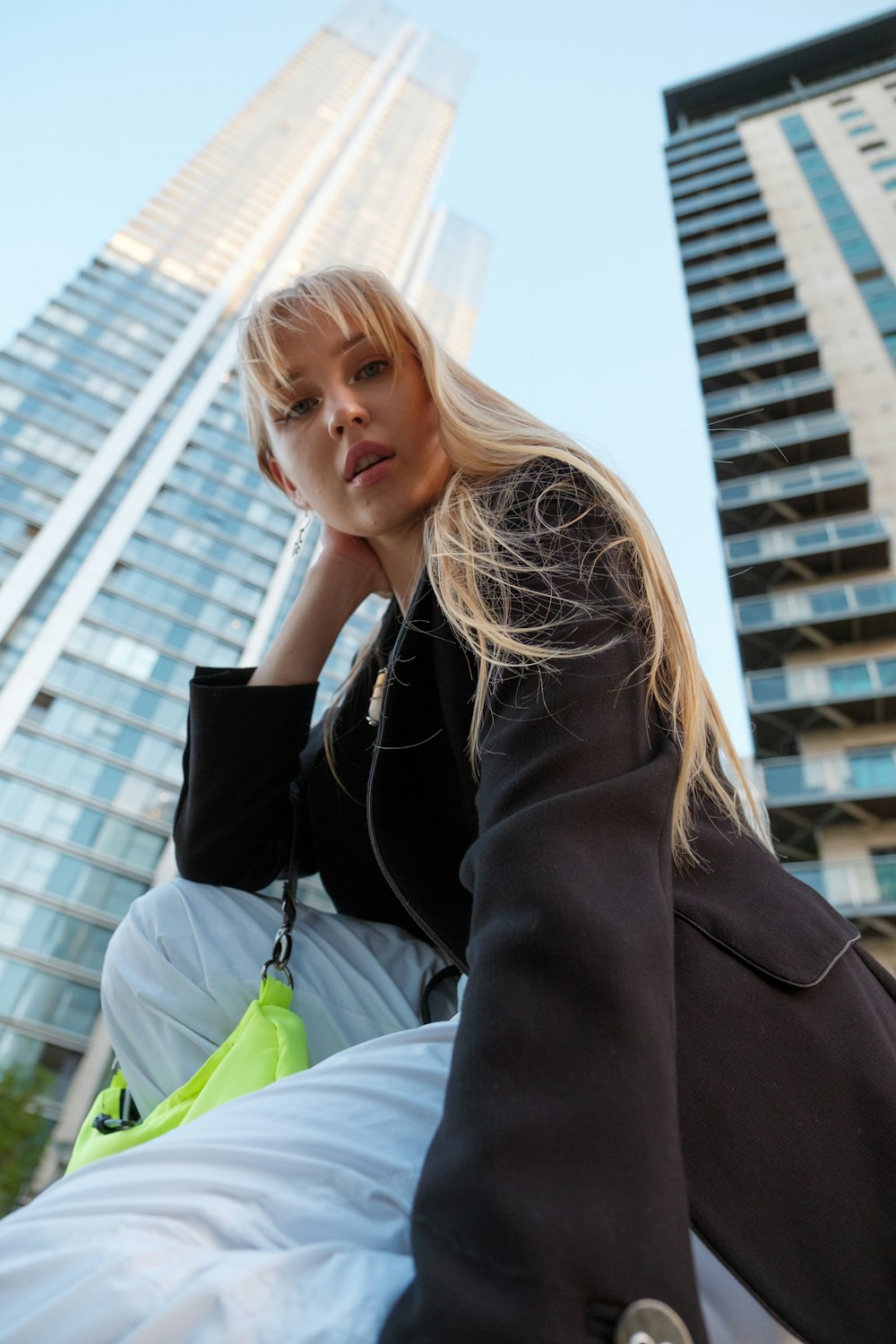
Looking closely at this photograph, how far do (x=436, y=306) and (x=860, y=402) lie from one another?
4691 cm

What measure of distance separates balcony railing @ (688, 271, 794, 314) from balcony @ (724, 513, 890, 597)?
10.0 metres

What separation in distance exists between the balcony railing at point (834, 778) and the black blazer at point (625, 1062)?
1353 cm

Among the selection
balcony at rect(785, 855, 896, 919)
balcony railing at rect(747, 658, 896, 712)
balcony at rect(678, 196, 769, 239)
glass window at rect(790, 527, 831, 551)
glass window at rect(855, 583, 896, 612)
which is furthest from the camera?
balcony at rect(678, 196, 769, 239)

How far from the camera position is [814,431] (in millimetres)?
19281

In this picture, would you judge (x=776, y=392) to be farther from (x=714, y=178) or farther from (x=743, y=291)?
(x=714, y=178)

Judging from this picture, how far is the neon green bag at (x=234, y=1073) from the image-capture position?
1.20 m

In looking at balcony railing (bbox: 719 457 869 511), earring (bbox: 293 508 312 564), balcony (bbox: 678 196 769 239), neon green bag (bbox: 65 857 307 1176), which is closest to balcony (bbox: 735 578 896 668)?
balcony railing (bbox: 719 457 869 511)

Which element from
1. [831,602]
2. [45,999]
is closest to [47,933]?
[45,999]

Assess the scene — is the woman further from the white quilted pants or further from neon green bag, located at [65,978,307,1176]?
neon green bag, located at [65,978,307,1176]

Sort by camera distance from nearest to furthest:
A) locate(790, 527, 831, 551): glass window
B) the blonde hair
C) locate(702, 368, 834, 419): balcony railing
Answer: the blonde hair → locate(790, 527, 831, 551): glass window → locate(702, 368, 834, 419): balcony railing

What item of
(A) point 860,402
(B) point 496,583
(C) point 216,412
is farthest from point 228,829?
(C) point 216,412

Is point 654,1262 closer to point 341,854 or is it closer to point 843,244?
point 341,854

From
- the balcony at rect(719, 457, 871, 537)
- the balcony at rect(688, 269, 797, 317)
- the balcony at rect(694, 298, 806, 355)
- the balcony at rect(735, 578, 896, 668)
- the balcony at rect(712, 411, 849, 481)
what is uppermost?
the balcony at rect(688, 269, 797, 317)

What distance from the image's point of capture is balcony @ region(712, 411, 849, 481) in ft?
62.9
